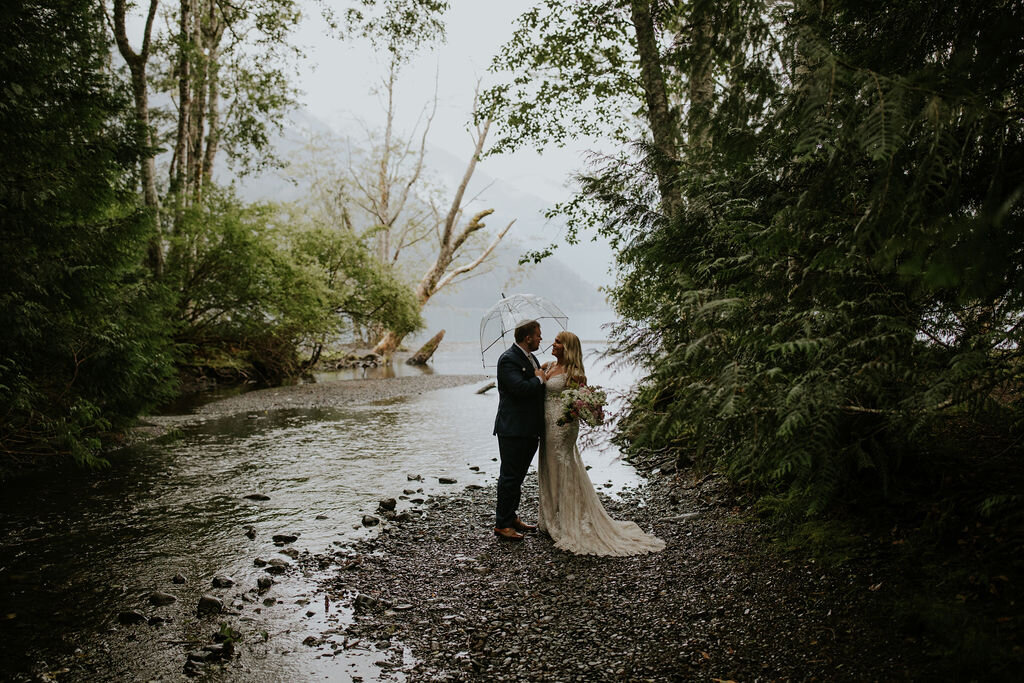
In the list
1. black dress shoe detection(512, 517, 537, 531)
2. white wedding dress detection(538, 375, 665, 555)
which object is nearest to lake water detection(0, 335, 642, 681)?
white wedding dress detection(538, 375, 665, 555)


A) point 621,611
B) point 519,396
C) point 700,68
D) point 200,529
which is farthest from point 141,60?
point 621,611

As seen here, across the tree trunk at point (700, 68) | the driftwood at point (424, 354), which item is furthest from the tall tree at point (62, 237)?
the driftwood at point (424, 354)

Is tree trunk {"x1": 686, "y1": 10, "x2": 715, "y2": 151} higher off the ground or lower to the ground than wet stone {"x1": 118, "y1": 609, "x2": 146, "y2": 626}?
higher

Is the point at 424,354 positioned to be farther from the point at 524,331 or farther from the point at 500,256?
the point at 524,331

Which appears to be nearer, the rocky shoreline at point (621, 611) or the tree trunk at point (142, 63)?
the rocky shoreline at point (621, 611)

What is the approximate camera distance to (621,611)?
4.83m

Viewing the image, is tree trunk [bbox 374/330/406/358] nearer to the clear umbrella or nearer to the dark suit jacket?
the clear umbrella

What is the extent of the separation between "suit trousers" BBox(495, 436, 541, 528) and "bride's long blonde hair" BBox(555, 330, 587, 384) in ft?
2.51

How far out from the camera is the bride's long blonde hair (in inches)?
262

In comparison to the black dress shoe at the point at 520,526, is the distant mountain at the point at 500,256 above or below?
above

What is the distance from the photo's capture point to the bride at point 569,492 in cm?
623

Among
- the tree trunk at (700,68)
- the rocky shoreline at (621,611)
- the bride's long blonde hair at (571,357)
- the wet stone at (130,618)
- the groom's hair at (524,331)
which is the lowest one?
the wet stone at (130,618)

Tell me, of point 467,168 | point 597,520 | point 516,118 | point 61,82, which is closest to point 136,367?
point 61,82

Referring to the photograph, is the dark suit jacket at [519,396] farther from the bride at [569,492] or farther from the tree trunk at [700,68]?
the tree trunk at [700,68]
